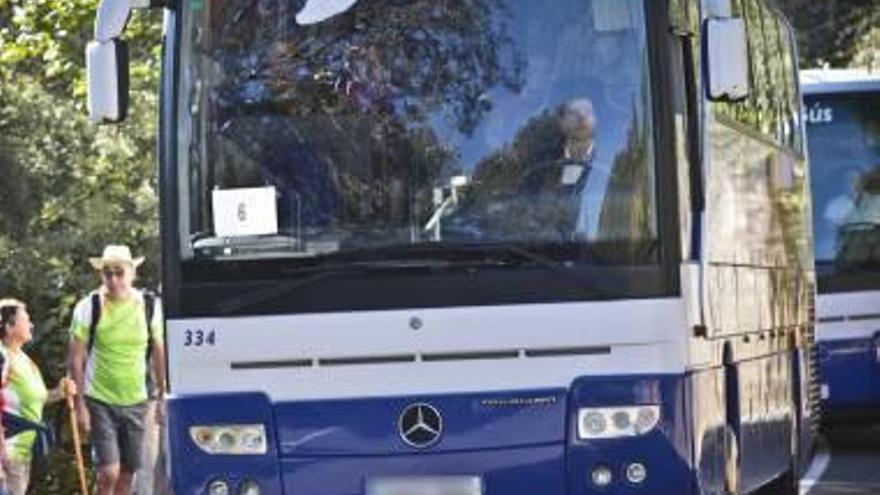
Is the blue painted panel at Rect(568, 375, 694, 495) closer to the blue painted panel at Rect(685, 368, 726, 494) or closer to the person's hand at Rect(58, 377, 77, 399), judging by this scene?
the blue painted panel at Rect(685, 368, 726, 494)

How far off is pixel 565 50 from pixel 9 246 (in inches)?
553

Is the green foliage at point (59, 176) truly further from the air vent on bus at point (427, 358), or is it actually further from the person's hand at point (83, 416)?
the air vent on bus at point (427, 358)

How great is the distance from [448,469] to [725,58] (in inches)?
86.4

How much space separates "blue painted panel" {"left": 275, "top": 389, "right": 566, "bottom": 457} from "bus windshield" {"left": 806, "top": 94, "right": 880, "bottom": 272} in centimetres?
1001

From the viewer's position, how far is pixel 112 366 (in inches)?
523

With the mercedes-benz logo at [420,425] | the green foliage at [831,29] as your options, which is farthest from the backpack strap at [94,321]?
the green foliage at [831,29]

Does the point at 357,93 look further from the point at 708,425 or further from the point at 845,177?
the point at 845,177

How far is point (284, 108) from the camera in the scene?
891 centimetres

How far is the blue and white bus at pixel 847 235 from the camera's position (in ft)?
58.8

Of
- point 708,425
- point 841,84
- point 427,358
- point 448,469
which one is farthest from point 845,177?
point 448,469

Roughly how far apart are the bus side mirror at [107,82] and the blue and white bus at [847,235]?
10066 mm

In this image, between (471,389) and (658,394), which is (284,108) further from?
(658,394)

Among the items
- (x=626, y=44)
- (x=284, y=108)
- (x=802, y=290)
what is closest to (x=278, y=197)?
(x=284, y=108)

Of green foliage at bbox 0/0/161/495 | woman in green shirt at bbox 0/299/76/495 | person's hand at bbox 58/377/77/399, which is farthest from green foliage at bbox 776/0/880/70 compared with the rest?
woman in green shirt at bbox 0/299/76/495
